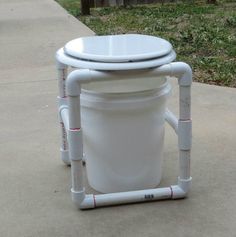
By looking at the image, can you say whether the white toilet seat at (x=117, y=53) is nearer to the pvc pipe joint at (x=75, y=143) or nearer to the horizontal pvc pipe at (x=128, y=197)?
the pvc pipe joint at (x=75, y=143)

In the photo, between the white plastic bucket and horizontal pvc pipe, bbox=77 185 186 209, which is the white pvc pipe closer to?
the white plastic bucket

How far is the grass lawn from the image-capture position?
649 centimetres

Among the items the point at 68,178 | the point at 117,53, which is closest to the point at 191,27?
the point at 68,178

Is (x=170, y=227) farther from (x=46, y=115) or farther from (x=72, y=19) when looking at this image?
(x=72, y=19)

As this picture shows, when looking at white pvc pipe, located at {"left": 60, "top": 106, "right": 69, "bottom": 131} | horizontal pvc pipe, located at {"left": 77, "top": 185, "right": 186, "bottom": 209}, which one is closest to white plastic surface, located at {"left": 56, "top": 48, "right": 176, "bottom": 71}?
white pvc pipe, located at {"left": 60, "top": 106, "right": 69, "bottom": 131}

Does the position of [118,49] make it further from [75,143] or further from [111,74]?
[75,143]

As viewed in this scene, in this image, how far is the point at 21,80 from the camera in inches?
244

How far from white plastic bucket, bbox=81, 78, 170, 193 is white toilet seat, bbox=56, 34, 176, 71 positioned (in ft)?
0.65

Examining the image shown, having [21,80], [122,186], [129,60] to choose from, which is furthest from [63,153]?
[21,80]

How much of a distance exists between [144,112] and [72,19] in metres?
7.83

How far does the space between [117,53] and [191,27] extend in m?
→ 6.10

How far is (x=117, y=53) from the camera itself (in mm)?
3043

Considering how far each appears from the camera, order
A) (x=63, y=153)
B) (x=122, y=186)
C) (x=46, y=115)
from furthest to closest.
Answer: (x=46, y=115), (x=63, y=153), (x=122, y=186)

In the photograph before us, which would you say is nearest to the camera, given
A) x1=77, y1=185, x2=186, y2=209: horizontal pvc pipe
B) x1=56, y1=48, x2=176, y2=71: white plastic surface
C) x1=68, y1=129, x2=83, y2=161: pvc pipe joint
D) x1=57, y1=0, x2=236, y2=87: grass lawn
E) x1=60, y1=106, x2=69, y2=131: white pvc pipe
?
x1=56, y1=48, x2=176, y2=71: white plastic surface
